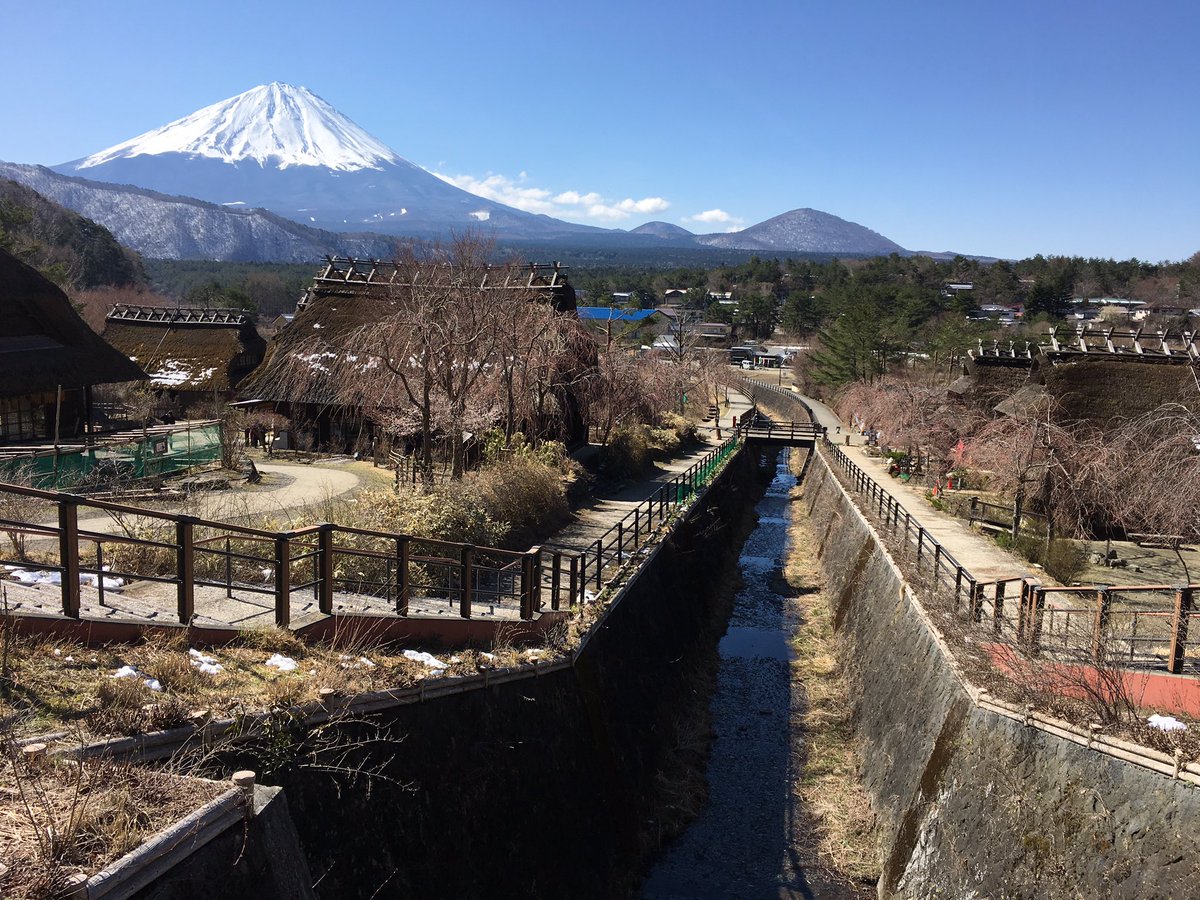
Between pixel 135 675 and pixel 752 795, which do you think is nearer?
pixel 135 675

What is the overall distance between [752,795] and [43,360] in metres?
20.7

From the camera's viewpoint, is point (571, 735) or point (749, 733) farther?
point (749, 733)

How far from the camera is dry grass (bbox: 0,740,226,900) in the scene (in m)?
3.74

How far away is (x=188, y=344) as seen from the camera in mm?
40719

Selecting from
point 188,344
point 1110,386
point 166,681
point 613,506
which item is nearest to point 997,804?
point 166,681

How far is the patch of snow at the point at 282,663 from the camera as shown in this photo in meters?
6.87

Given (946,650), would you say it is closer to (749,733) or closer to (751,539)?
(749,733)

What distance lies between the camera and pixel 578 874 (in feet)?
30.3

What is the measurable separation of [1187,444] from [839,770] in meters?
8.84

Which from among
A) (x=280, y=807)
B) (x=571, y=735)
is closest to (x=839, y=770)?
(x=571, y=735)

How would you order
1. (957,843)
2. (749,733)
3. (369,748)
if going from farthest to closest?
(749,733) < (957,843) < (369,748)

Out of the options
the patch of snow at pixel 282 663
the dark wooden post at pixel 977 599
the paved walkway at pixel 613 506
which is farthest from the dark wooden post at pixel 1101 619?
the paved walkway at pixel 613 506

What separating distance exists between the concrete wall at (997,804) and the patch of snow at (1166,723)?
600 mm

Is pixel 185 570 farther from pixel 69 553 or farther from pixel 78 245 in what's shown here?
pixel 78 245
